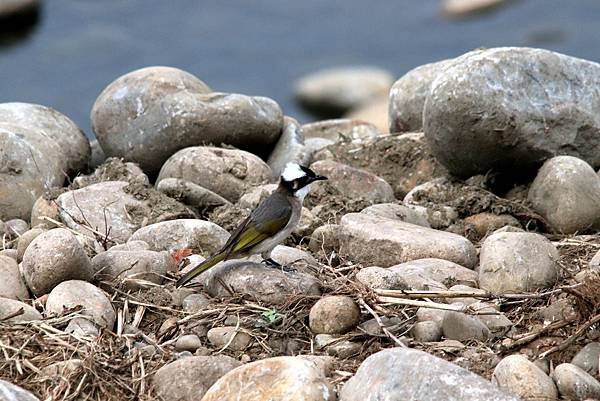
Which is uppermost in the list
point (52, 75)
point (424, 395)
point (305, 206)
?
point (424, 395)

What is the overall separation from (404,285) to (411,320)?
1.54ft

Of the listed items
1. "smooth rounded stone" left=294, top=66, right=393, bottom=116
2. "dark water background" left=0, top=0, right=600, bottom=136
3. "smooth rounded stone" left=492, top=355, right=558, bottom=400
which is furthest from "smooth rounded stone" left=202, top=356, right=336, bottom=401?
"smooth rounded stone" left=294, top=66, right=393, bottom=116

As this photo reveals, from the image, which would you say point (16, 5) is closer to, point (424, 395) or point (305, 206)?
point (305, 206)

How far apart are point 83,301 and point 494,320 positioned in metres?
2.58

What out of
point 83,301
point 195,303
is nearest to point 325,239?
point 195,303

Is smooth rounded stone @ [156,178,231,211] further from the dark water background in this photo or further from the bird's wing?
the dark water background

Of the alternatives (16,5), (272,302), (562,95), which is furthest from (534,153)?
(16,5)

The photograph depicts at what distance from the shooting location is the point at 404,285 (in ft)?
27.0

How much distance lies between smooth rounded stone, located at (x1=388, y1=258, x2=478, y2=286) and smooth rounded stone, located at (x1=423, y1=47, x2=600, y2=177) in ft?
6.28

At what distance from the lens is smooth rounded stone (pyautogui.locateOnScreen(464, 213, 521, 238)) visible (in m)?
10.1

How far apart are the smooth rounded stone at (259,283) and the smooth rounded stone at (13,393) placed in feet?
6.20

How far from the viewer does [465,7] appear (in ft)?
108

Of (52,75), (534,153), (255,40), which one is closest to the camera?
(534,153)

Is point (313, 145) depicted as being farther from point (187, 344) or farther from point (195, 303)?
point (187, 344)
